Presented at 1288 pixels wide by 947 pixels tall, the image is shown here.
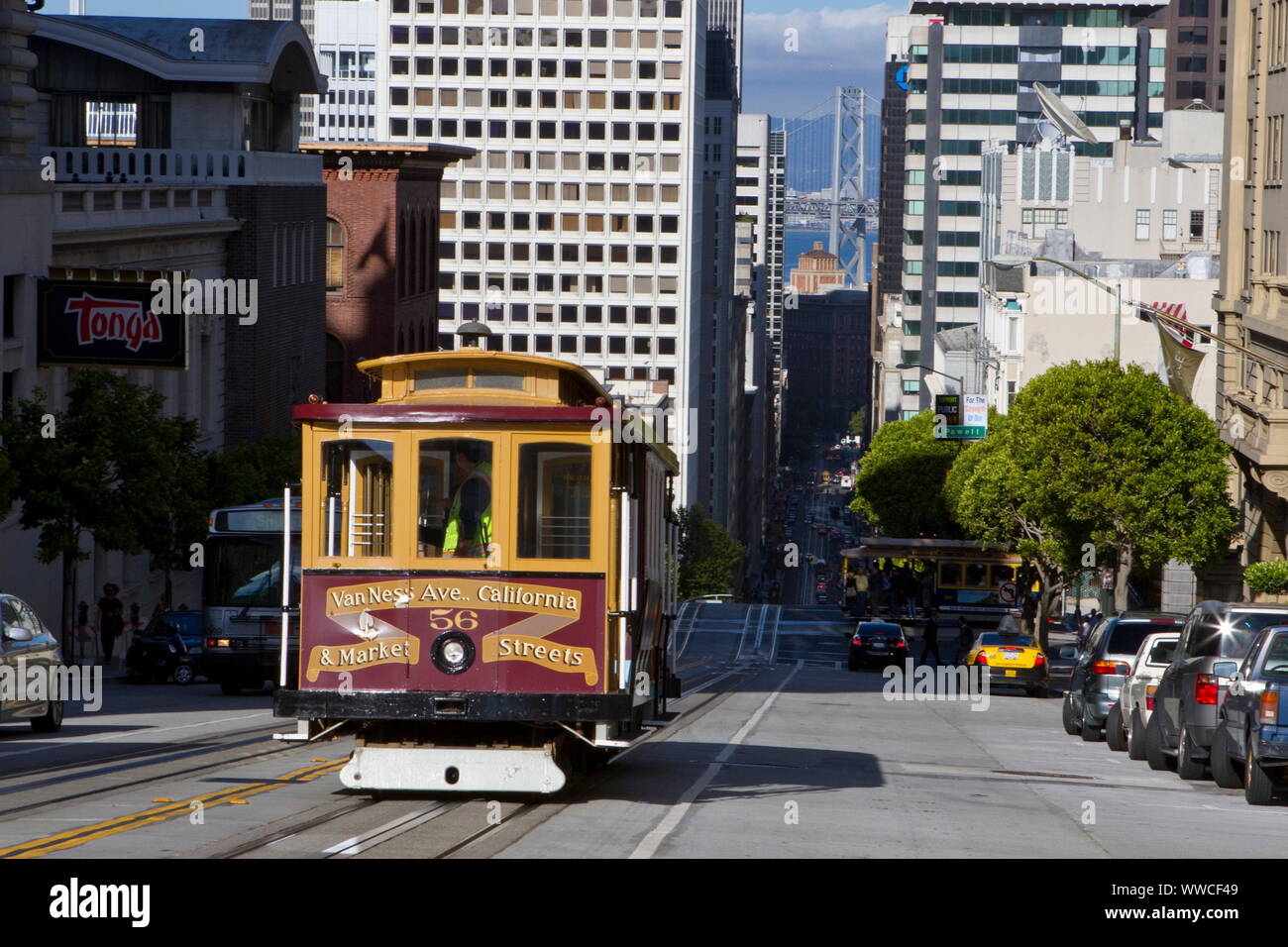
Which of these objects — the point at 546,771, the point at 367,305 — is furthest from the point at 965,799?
the point at 367,305

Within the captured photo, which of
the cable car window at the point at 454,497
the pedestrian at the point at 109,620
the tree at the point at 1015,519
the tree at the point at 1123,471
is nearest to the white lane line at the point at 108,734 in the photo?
the cable car window at the point at 454,497

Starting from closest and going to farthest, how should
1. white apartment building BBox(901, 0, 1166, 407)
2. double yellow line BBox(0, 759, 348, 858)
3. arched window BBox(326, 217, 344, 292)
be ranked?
1. double yellow line BBox(0, 759, 348, 858)
2. arched window BBox(326, 217, 344, 292)
3. white apartment building BBox(901, 0, 1166, 407)

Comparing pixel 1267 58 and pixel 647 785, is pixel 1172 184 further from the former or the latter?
pixel 647 785

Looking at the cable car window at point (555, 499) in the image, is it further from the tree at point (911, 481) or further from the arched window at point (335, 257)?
the tree at point (911, 481)

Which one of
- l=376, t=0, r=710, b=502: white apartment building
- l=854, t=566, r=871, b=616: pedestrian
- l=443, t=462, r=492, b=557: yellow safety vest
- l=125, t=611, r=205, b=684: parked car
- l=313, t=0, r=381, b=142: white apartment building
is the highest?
l=313, t=0, r=381, b=142: white apartment building

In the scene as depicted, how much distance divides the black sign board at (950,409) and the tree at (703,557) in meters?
46.1

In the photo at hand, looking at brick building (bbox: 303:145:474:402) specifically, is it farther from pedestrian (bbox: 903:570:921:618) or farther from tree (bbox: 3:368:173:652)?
tree (bbox: 3:368:173:652)

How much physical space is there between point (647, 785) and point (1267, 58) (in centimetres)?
3958

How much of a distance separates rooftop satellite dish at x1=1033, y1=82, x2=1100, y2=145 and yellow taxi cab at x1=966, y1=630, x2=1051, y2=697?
251ft

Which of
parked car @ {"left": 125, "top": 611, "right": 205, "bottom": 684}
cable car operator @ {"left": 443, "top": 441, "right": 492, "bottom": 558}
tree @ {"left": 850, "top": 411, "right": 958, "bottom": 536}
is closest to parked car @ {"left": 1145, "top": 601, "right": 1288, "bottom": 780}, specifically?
cable car operator @ {"left": 443, "top": 441, "right": 492, "bottom": 558}

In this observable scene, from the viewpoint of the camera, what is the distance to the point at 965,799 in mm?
15992

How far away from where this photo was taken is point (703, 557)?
369 ft

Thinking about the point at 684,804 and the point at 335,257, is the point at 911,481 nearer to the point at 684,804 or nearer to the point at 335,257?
the point at 335,257

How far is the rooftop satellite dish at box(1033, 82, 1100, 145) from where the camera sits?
11576 centimetres
